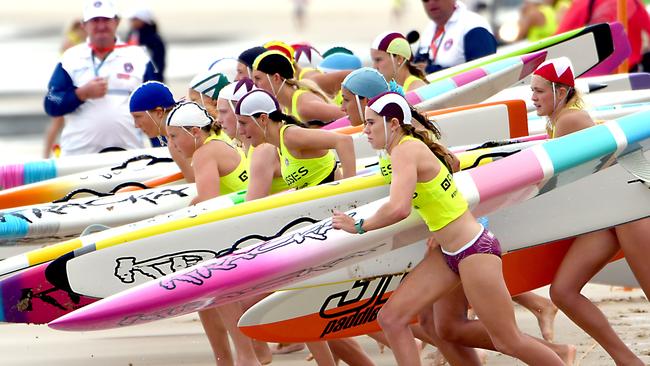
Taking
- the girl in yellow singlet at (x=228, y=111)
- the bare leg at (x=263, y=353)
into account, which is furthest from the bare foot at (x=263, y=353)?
the girl in yellow singlet at (x=228, y=111)

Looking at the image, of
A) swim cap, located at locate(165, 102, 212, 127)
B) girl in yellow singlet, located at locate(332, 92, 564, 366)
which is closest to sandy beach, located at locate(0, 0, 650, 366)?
swim cap, located at locate(165, 102, 212, 127)

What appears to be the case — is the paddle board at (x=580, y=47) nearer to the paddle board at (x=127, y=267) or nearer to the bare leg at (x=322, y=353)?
the paddle board at (x=127, y=267)

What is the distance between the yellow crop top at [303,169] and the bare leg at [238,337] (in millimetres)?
762

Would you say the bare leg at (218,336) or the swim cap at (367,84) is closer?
the swim cap at (367,84)

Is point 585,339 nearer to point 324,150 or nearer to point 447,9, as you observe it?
point 324,150

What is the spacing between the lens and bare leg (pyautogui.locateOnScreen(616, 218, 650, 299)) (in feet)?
24.7

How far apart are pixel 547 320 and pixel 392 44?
214 cm

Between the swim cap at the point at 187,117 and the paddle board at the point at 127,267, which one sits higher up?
the swim cap at the point at 187,117

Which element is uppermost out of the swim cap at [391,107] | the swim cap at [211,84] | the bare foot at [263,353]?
the swim cap at [391,107]

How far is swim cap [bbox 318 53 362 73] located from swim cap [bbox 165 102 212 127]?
122 inches

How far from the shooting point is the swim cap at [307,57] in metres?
11.8

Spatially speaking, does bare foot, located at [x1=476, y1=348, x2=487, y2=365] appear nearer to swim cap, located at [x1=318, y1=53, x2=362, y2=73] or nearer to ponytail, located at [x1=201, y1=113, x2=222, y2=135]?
ponytail, located at [x1=201, y1=113, x2=222, y2=135]

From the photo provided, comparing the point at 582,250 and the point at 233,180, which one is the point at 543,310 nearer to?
the point at 582,250

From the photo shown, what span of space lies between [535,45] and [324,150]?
3.82 metres
